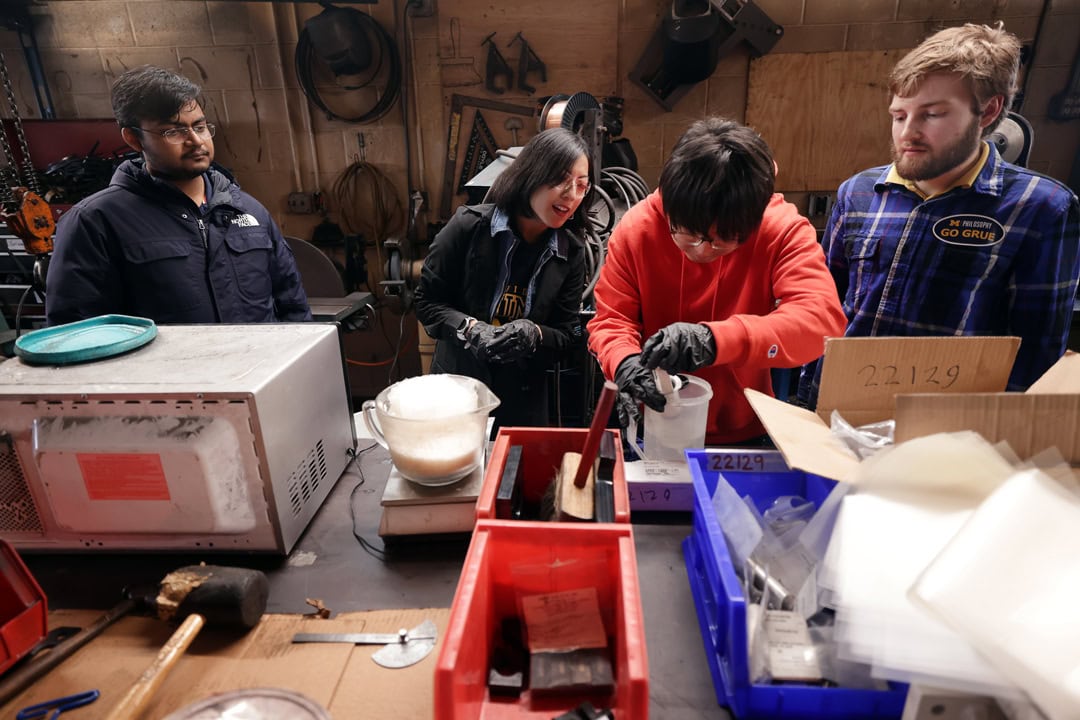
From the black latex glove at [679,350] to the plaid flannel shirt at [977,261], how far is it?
0.82 meters

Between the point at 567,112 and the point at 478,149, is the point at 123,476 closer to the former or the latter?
the point at 567,112

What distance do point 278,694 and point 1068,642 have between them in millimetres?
828

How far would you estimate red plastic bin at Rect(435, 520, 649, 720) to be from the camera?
569 mm

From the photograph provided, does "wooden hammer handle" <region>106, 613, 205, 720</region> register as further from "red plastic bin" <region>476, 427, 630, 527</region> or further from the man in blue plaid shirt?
the man in blue plaid shirt

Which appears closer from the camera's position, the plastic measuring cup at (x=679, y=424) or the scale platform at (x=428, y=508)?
the scale platform at (x=428, y=508)

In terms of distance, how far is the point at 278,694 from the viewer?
703 millimetres

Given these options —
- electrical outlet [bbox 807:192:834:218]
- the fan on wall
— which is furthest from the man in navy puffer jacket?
electrical outlet [bbox 807:192:834:218]

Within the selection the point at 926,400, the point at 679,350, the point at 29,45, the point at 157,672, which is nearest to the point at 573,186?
the point at 679,350

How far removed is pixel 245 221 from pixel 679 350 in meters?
1.53

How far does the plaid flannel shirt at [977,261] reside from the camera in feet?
4.74

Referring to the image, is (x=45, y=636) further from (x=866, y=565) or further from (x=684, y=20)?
(x=684, y=20)

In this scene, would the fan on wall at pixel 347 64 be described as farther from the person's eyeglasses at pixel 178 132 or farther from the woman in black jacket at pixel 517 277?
the woman in black jacket at pixel 517 277

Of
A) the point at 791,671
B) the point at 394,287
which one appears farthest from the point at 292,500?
the point at 394,287

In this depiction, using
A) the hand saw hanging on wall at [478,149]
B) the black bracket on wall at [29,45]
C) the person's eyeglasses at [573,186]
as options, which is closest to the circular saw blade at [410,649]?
the person's eyeglasses at [573,186]
